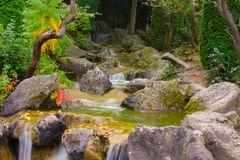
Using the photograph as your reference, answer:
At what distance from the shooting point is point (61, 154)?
827 cm

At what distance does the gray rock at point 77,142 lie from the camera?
748 centimetres

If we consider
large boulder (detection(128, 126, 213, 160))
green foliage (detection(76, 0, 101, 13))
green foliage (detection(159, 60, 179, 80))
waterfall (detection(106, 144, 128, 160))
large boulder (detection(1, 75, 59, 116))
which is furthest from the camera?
green foliage (detection(76, 0, 101, 13))

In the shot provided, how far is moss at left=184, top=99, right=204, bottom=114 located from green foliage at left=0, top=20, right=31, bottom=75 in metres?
4.72

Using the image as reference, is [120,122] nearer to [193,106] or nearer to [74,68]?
[193,106]

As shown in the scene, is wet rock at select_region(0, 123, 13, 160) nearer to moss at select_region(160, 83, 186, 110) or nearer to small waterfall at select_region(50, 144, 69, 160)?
small waterfall at select_region(50, 144, 69, 160)

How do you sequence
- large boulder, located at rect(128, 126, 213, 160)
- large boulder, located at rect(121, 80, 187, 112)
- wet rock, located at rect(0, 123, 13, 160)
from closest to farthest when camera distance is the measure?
large boulder, located at rect(128, 126, 213, 160) → wet rock, located at rect(0, 123, 13, 160) → large boulder, located at rect(121, 80, 187, 112)

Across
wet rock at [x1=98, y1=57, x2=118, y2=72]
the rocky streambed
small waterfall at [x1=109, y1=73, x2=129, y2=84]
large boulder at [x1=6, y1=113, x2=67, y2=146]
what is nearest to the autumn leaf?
the rocky streambed

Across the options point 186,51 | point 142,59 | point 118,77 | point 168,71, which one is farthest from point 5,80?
point 186,51

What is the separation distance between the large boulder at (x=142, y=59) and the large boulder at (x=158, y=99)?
651 centimetres

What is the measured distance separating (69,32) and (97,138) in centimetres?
1451

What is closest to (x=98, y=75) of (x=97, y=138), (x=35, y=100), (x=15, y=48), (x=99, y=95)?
(x=99, y=95)

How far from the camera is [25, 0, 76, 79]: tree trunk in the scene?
10.3 metres

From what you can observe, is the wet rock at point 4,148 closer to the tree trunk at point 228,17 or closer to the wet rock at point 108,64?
the tree trunk at point 228,17

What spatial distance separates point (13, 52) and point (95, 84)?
3463 mm
